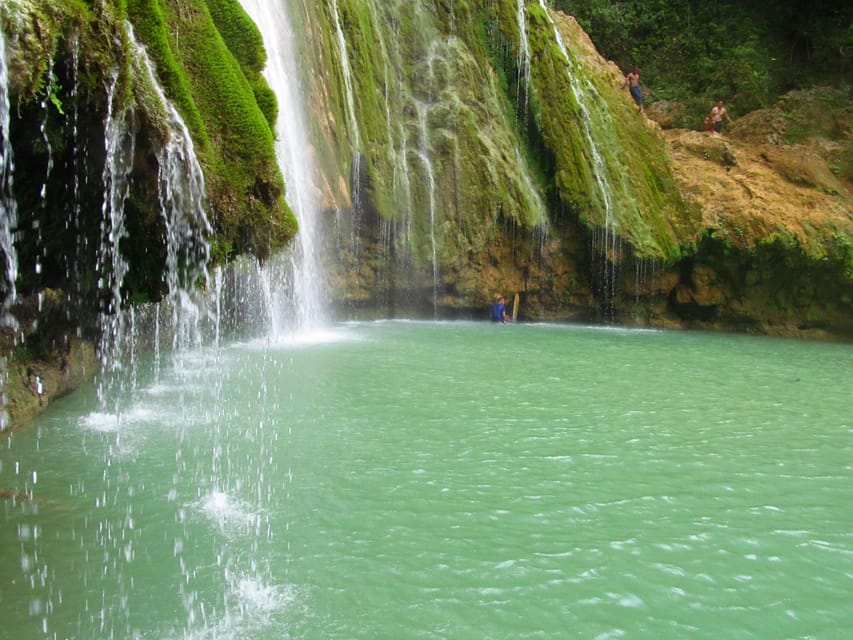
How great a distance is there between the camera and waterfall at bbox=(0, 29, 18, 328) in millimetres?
3402

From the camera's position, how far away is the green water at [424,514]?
400 cm

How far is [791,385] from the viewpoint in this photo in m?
11.3

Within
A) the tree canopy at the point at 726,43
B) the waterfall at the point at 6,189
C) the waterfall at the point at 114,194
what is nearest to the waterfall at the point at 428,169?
the tree canopy at the point at 726,43

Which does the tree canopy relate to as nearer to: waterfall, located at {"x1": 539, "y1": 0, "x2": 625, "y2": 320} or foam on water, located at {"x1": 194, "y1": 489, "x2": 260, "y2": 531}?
waterfall, located at {"x1": 539, "y1": 0, "x2": 625, "y2": 320}

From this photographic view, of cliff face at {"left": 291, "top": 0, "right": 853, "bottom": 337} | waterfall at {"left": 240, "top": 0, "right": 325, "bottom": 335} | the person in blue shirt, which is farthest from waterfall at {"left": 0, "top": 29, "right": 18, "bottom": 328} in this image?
the person in blue shirt

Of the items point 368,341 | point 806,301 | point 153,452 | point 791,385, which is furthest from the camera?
point 806,301

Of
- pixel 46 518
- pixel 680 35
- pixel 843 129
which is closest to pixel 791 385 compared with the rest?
pixel 46 518

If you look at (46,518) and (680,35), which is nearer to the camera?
(46,518)

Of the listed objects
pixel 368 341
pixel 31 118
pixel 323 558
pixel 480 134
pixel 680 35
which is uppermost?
pixel 680 35

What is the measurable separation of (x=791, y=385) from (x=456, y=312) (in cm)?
1059

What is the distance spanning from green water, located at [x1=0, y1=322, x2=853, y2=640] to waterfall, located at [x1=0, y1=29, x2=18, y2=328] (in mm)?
1851

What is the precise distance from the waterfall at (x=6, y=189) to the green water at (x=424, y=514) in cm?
185

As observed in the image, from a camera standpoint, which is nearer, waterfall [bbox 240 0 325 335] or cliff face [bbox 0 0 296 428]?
cliff face [bbox 0 0 296 428]

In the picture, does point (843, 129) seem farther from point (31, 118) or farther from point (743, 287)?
point (31, 118)
